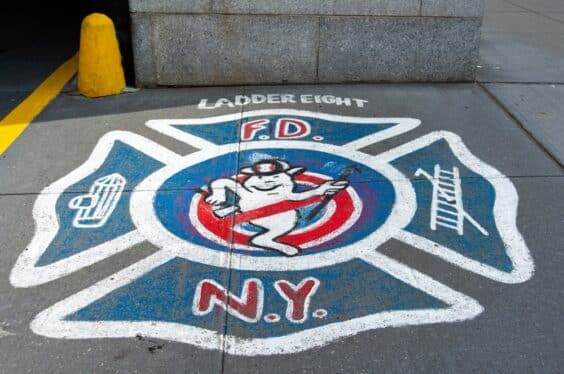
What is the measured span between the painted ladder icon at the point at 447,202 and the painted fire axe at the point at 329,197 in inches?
21.7

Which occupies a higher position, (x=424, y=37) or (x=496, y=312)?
(x=424, y=37)

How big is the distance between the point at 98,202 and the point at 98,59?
8.50 feet

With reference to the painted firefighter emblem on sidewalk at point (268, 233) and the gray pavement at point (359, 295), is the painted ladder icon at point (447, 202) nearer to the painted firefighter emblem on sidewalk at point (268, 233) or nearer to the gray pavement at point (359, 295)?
the painted firefighter emblem on sidewalk at point (268, 233)

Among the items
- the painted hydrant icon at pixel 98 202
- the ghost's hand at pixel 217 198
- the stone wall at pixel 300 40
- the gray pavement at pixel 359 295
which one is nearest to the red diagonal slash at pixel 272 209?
the ghost's hand at pixel 217 198

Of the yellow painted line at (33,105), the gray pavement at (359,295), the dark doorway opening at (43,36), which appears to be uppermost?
the dark doorway opening at (43,36)

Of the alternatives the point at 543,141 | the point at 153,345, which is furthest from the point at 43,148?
the point at 543,141

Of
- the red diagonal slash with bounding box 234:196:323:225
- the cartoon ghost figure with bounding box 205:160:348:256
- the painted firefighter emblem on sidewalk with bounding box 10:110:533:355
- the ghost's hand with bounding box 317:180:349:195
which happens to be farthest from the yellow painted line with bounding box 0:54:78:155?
the ghost's hand with bounding box 317:180:349:195

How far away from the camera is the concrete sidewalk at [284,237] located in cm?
309

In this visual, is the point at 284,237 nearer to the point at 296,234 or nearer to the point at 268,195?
the point at 296,234

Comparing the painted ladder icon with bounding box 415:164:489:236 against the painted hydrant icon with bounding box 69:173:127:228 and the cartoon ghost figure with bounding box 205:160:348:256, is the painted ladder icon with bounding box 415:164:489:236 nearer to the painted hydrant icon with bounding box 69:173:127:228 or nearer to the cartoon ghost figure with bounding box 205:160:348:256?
the cartoon ghost figure with bounding box 205:160:348:256

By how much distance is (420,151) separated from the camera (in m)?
5.24

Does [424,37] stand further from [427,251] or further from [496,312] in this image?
[496,312]

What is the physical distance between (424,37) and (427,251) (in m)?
3.71

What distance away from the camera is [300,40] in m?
6.68
